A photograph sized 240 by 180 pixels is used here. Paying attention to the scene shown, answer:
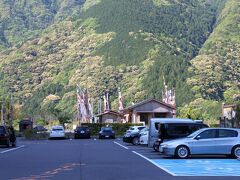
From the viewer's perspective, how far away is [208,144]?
26.0 metres

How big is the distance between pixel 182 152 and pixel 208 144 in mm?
1244

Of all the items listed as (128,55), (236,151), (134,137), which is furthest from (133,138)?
(128,55)

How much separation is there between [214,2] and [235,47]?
188 feet

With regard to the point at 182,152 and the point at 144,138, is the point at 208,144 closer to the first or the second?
the point at 182,152

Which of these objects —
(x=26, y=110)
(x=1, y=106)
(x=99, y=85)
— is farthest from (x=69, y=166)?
(x=26, y=110)

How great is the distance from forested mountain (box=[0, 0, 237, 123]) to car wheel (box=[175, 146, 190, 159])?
85.0m

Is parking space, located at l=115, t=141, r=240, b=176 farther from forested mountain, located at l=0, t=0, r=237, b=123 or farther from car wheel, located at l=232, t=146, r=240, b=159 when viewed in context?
forested mountain, located at l=0, t=0, r=237, b=123

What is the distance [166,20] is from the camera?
579 feet

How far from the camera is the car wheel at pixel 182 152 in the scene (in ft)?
85.7

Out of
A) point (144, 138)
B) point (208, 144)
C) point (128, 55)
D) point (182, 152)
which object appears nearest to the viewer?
point (208, 144)

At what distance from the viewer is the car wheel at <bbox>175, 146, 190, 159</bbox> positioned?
26.1 metres

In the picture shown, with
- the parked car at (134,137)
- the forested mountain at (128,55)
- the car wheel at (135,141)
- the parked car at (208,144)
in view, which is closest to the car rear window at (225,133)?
the parked car at (208,144)

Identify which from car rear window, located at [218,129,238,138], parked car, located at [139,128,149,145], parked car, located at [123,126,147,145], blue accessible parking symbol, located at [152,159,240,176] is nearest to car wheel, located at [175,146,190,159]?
blue accessible parking symbol, located at [152,159,240,176]

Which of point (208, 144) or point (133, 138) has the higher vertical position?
point (133, 138)
